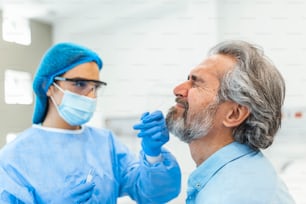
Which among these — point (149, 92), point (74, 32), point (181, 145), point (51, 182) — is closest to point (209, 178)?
point (51, 182)

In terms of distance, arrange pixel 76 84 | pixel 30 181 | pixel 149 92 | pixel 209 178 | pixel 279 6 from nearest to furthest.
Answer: pixel 209 178 → pixel 30 181 → pixel 76 84 → pixel 279 6 → pixel 149 92

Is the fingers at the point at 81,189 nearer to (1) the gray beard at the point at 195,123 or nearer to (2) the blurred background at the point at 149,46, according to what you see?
(1) the gray beard at the point at 195,123

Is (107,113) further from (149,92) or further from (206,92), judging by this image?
(206,92)

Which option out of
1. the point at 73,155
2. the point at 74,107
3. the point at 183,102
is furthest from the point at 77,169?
the point at 183,102

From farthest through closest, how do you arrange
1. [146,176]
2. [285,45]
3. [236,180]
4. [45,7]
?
[45,7]
[285,45]
[146,176]
[236,180]

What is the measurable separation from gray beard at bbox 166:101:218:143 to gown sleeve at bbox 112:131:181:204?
32cm

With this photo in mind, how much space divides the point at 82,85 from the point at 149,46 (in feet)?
3.24

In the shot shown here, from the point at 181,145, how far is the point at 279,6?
2.82ft

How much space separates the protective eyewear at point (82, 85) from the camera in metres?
1.22

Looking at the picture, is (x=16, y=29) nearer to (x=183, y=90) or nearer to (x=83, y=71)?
(x=83, y=71)

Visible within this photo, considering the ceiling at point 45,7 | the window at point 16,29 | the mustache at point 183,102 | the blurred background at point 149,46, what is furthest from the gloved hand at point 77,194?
the ceiling at point 45,7

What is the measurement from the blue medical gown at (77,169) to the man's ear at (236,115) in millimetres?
376

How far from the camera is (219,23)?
2023 millimetres

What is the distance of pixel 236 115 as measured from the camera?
0.82 m
